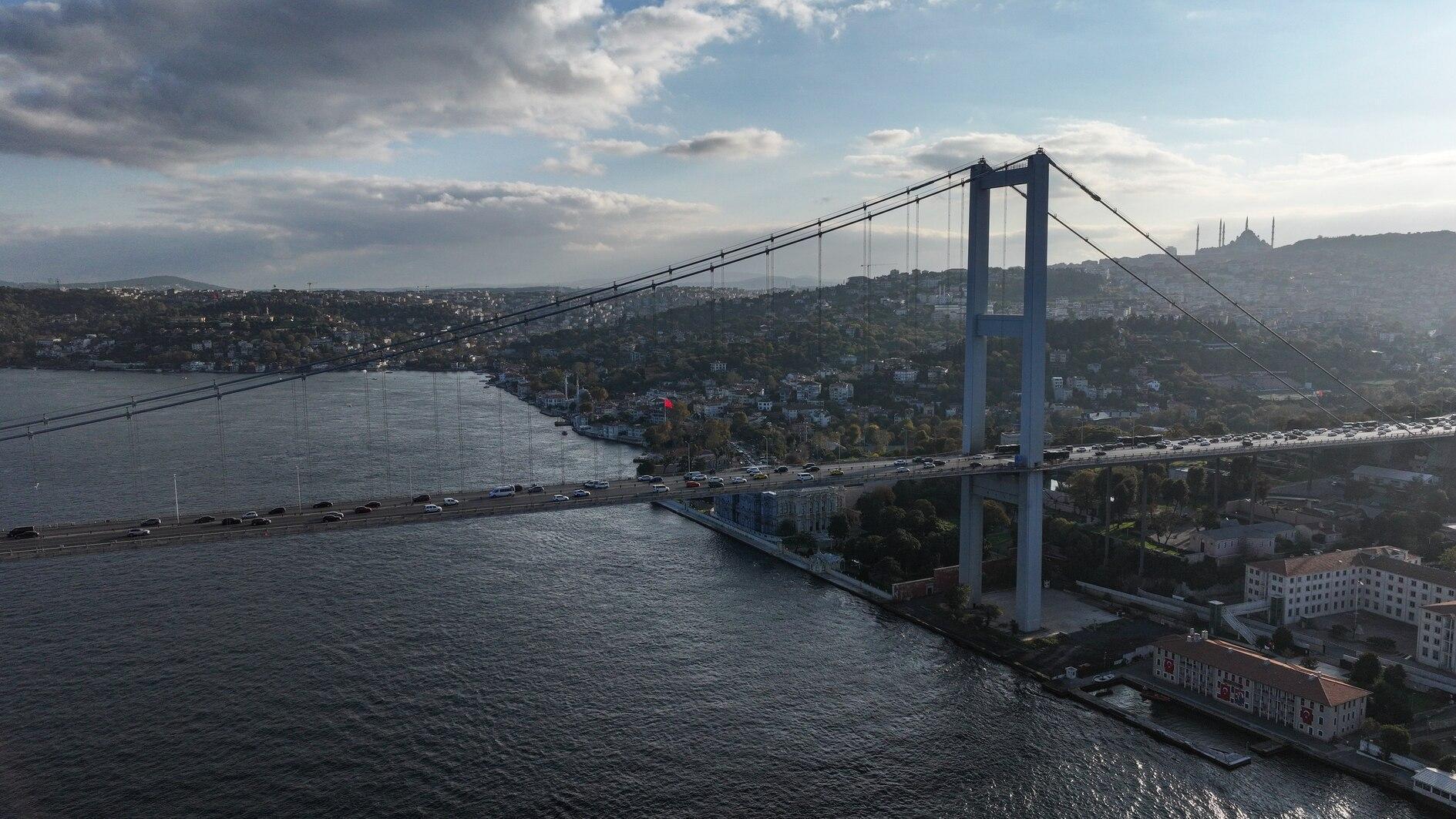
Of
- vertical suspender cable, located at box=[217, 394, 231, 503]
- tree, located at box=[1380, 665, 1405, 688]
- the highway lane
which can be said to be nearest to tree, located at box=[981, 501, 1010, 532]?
the highway lane

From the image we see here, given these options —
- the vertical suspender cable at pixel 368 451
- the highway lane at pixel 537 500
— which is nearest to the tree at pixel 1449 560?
the highway lane at pixel 537 500

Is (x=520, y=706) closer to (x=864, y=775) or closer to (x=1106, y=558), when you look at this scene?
(x=864, y=775)

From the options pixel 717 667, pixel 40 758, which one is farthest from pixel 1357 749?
pixel 40 758

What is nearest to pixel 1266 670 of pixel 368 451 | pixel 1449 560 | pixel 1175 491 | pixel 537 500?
pixel 1449 560

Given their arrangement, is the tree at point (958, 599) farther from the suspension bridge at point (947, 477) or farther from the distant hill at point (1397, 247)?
the distant hill at point (1397, 247)

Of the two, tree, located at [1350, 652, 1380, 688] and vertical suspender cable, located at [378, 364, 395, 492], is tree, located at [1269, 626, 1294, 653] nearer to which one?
tree, located at [1350, 652, 1380, 688]
